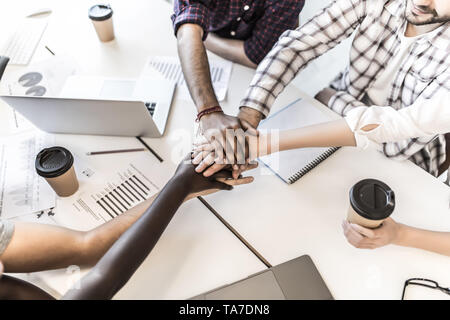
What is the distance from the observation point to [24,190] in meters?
1.09

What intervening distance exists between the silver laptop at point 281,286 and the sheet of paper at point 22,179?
0.57 metres

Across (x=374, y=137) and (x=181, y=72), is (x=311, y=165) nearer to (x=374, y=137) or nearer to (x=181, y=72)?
(x=374, y=137)

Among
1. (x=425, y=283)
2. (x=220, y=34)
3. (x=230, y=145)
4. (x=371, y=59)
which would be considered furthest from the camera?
(x=220, y=34)

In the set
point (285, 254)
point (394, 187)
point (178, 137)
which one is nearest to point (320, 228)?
point (285, 254)

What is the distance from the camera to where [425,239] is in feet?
3.03

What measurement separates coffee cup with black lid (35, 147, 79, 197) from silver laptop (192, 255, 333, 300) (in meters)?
0.51

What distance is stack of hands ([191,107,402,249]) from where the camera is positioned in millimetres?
1070

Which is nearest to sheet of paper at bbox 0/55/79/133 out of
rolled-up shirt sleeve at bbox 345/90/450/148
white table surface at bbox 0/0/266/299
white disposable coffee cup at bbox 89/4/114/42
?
white table surface at bbox 0/0/266/299

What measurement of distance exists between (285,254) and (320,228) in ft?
0.43

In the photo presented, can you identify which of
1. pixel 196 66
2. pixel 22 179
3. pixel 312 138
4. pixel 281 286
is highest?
pixel 196 66

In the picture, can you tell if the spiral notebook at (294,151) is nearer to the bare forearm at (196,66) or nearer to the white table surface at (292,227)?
the white table surface at (292,227)

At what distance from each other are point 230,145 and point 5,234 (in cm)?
66

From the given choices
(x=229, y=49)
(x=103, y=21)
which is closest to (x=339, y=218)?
(x=229, y=49)
